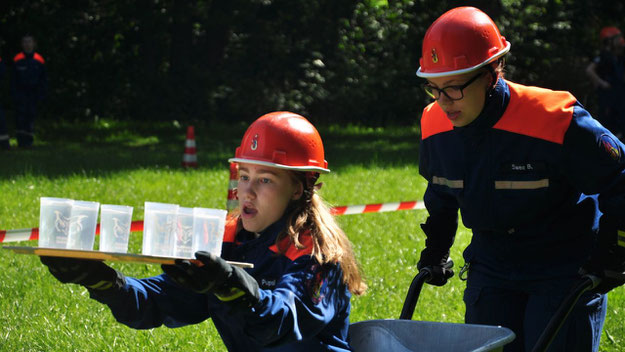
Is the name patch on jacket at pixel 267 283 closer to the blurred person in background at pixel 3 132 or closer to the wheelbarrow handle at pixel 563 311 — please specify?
the wheelbarrow handle at pixel 563 311

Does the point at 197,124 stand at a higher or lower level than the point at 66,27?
A: lower

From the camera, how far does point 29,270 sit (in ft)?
24.4

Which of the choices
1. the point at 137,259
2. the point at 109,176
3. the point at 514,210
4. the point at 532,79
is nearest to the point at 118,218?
Result: the point at 137,259

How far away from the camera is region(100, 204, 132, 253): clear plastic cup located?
303 centimetres

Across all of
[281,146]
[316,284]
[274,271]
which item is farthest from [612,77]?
[316,284]

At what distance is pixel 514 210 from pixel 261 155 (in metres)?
1.14

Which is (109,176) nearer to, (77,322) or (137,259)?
(77,322)

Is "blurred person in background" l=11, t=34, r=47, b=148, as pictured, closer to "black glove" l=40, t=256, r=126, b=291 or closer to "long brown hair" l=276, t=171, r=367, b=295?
"long brown hair" l=276, t=171, r=367, b=295

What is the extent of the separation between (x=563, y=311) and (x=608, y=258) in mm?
319

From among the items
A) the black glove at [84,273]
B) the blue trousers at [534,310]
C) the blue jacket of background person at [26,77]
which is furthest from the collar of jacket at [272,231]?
the blue jacket of background person at [26,77]

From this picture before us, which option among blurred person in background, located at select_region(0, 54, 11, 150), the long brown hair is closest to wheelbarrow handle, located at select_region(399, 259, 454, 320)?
the long brown hair

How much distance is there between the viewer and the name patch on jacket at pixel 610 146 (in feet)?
12.6

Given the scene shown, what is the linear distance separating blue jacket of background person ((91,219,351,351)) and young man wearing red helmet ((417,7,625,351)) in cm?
91

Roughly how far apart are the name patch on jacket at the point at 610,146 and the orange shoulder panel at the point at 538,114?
15 centimetres
